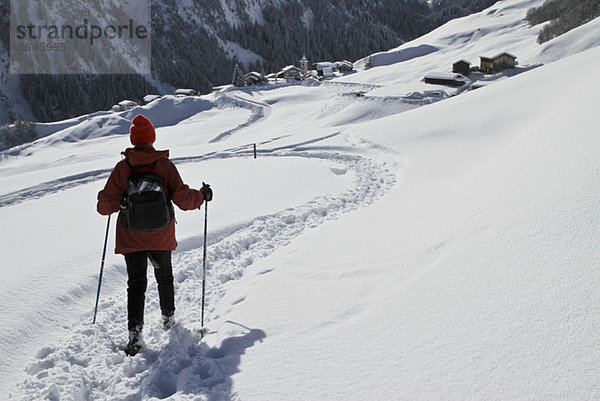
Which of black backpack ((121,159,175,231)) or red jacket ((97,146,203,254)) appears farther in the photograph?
red jacket ((97,146,203,254))

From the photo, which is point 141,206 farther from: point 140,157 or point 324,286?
point 324,286

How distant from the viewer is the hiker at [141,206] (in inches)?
147

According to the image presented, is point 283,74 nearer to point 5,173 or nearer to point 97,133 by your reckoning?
point 97,133

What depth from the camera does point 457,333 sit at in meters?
3.04

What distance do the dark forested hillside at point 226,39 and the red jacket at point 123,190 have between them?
124m

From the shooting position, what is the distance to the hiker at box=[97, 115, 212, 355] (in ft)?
12.3

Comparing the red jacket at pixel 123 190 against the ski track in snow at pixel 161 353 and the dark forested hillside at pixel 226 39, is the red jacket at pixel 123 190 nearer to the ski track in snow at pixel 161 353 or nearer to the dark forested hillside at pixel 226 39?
the ski track in snow at pixel 161 353

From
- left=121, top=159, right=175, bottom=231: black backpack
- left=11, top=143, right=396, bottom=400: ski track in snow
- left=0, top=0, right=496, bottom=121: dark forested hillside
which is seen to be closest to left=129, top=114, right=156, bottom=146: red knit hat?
left=121, top=159, right=175, bottom=231: black backpack

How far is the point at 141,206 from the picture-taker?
370 cm

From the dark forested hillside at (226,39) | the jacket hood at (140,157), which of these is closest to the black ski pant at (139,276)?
the jacket hood at (140,157)

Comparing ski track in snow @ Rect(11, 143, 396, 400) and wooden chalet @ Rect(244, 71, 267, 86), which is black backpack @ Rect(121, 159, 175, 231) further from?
wooden chalet @ Rect(244, 71, 267, 86)

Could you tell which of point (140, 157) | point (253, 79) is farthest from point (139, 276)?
point (253, 79)

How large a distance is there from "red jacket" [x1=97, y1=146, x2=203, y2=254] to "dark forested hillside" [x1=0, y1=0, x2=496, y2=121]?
123780 millimetres

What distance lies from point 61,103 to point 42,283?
130745 millimetres
